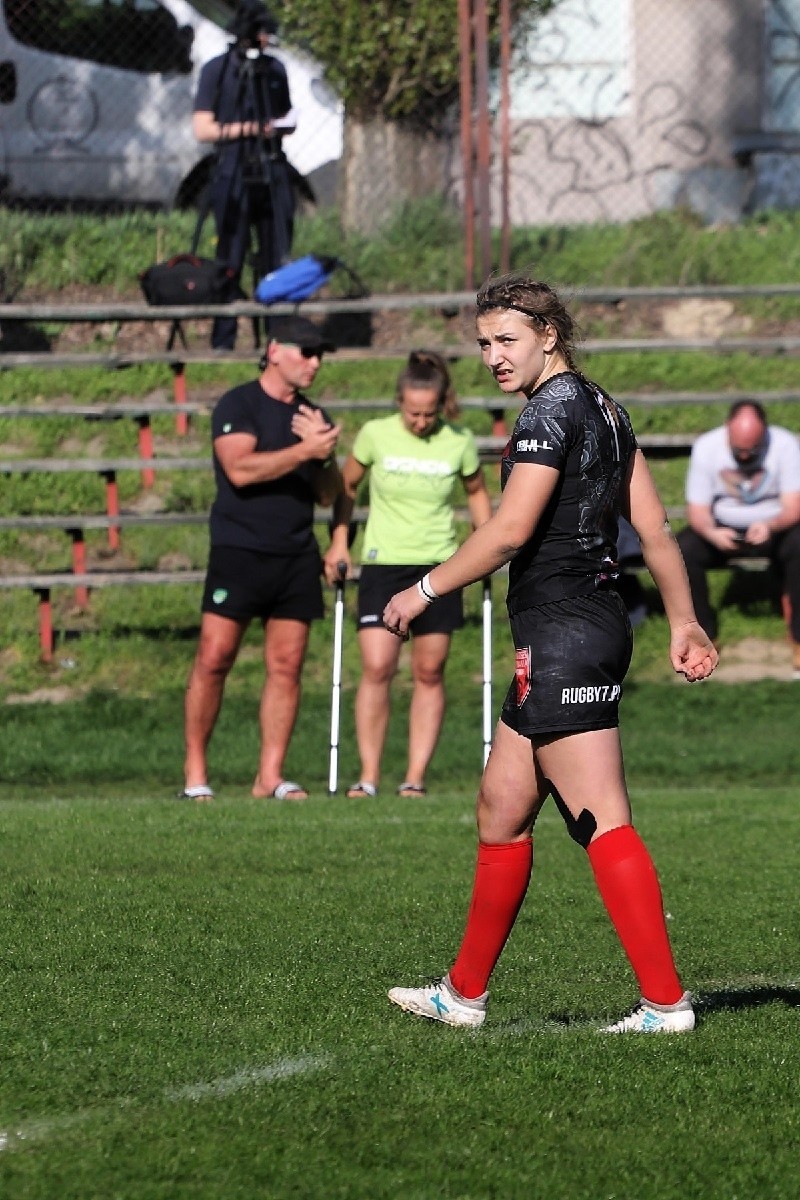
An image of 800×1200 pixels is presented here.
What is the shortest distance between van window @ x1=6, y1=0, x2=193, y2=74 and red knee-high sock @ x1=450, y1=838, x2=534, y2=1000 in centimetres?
1346

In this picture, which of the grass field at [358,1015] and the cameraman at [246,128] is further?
the cameraman at [246,128]

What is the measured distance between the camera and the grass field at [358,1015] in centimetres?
395

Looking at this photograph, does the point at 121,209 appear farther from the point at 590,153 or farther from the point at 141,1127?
the point at 141,1127

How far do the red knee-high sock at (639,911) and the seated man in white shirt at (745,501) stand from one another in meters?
8.05

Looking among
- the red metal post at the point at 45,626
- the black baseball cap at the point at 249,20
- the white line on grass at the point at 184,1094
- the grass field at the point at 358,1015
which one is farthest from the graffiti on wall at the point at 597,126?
the white line on grass at the point at 184,1094

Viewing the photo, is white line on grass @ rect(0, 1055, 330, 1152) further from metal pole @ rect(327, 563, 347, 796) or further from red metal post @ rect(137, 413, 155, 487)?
red metal post @ rect(137, 413, 155, 487)

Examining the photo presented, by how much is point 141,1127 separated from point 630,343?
11968mm

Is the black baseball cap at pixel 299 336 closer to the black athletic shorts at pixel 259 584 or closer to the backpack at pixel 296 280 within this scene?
the black athletic shorts at pixel 259 584

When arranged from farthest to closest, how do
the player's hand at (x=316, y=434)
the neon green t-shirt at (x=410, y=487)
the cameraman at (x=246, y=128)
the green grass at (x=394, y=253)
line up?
the green grass at (x=394, y=253) < the cameraman at (x=246, y=128) < the neon green t-shirt at (x=410, y=487) < the player's hand at (x=316, y=434)

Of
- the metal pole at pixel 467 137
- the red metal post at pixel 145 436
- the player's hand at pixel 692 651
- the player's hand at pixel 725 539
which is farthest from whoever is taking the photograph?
the metal pole at pixel 467 137

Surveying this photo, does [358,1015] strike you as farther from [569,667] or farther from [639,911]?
[569,667]

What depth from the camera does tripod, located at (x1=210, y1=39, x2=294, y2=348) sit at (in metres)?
15.1

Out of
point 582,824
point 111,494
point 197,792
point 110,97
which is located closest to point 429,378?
point 197,792

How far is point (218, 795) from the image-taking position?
10.6 metres
